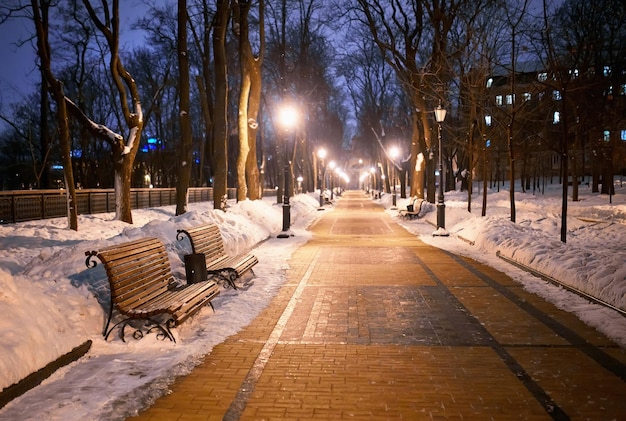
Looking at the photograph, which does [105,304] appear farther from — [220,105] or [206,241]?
[220,105]

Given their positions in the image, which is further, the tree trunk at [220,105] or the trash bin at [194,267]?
the tree trunk at [220,105]

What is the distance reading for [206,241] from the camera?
9.35 metres

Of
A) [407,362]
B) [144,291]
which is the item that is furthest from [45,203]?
[407,362]

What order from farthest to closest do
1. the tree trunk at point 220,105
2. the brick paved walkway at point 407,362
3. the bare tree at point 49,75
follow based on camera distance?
the tree trunk at point 220,105 < the bare tree at point 49,75 < the brick paved walkway at point 407,362

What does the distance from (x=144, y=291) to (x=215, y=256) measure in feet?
11.7

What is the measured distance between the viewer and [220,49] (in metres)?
18.9

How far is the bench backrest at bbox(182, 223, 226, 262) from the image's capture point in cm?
855

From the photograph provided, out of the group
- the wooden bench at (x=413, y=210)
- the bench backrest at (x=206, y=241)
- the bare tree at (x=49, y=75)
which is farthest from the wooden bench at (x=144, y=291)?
the wooden bench at (x=413, y=210)

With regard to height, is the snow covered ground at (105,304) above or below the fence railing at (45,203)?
below

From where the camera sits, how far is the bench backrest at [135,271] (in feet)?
18.5

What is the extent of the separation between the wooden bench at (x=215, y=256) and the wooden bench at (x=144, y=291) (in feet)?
4.75

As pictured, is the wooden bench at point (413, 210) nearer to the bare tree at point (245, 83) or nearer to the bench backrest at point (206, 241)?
the bare tree at point (245, 83)

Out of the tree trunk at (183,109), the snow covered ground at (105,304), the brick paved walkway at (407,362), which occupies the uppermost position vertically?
the tree trunk at (183,109)

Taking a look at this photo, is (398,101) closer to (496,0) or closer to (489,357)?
(496,0)
